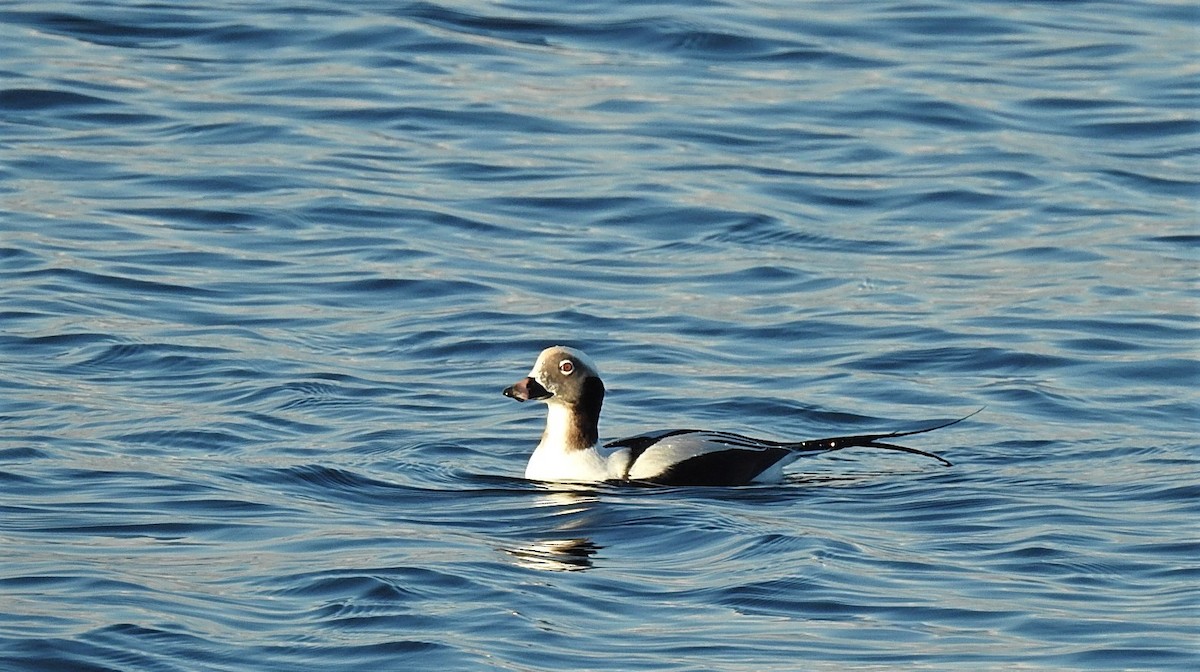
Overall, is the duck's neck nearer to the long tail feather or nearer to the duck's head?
the duck's head

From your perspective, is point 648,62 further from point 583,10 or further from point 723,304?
point 723,304

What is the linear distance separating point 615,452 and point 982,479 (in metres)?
1.56

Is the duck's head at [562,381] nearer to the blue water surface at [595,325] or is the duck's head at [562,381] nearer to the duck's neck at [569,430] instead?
the duck's neck at [569,430]

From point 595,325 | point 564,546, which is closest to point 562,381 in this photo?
point 564,546

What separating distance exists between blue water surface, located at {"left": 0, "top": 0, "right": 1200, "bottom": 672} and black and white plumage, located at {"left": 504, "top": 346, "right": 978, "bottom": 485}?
102mm

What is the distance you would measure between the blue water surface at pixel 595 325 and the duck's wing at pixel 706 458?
0.08m

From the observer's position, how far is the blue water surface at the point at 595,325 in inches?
310

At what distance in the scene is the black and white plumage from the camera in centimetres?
993

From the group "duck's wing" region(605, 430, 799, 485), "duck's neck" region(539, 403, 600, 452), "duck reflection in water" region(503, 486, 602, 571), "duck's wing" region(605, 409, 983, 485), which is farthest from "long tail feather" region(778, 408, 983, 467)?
"duck reflection in water" region(503, 486, 602, 571)

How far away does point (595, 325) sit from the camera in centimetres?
1288

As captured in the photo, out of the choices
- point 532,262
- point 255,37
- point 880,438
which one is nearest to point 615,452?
point 880,438

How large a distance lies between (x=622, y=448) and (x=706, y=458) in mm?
452

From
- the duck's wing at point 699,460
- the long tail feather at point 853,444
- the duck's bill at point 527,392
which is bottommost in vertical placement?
the duck's wing at point 699,460

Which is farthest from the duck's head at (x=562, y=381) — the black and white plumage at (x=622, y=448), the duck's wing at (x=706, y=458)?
the duck's wing at (x=706, y=458)
